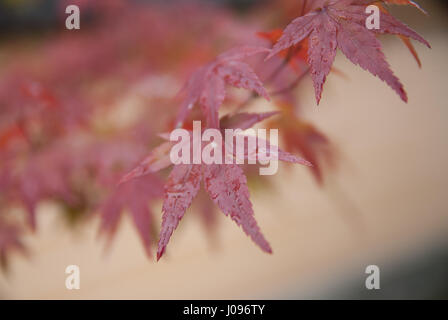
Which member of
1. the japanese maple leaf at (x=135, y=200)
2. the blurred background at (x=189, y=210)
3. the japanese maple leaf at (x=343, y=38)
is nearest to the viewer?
the japanese maple leaf at (x=343, y=38)

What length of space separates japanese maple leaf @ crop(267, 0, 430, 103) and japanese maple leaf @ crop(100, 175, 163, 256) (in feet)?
1.17

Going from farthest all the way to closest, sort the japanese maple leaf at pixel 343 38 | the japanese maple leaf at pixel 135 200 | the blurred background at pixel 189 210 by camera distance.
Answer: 1. the blurred background at pixel 189 210
2. the japanese maple leaf at pixel 135 200
3. the japanese maple leaf at pixel 343 38

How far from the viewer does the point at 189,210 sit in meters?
1.10

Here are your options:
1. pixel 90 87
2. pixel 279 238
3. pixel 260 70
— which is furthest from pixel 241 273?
pixel 90 87

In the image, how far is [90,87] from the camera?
1.20 metres

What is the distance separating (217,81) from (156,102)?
0.51 meters

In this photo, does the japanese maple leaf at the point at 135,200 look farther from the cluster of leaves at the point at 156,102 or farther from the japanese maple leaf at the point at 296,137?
the japanese maple leaf at the point at 296,137

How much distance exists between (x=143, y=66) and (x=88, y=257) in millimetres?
589

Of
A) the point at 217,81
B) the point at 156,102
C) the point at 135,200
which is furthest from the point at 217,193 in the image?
the point at 156,102

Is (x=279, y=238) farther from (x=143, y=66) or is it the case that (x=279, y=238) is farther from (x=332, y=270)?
(x=143, y=66)

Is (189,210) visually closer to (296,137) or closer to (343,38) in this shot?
(296,137)

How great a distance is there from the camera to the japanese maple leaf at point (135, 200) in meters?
0.64

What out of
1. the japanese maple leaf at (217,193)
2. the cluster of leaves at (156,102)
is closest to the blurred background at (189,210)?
the cluster of leaves at (156,102)

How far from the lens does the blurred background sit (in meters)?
0.87
